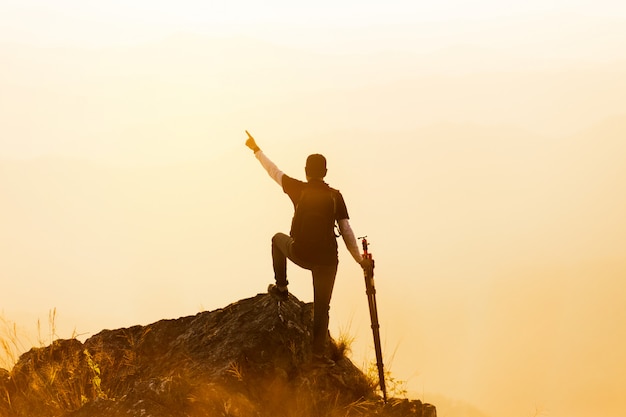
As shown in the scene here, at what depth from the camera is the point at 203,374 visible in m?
8.04

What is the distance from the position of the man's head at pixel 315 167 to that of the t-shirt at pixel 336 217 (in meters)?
0.10

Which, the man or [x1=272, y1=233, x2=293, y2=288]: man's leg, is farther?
[x1=272, y1=233, x2=293, y2=288]: man's leg

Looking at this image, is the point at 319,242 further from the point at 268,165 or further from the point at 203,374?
the point at 203,374

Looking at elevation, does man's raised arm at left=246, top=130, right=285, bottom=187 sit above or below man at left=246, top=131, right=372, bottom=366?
above

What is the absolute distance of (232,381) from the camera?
788 centimetres

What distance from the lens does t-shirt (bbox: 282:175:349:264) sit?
8.75 m

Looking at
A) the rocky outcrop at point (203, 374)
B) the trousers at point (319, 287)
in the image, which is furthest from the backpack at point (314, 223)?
the rocky outcrop at point (203, 374)

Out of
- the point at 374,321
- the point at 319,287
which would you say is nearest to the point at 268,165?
the point at 319,287

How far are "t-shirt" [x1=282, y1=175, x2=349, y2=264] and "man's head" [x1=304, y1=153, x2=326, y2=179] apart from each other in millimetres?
97

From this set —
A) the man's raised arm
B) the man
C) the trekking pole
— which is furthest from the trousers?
the man's raised arm

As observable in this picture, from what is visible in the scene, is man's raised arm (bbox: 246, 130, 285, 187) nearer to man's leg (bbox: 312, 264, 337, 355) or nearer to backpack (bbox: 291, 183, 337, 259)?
backpack (bbox: 291, 183, 337, 259)

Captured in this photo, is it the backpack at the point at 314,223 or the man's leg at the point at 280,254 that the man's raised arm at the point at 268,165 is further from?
the man's leg at the point at 280,254

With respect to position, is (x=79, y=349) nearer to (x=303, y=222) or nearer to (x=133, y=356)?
(x=133, y=356)

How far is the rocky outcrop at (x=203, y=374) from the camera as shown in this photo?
7.25 m
